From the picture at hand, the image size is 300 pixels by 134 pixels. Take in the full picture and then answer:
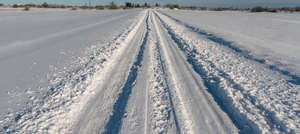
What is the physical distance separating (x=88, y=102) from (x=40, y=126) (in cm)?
87

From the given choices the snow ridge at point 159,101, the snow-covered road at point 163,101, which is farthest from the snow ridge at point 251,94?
the snow ridge at point 159,101

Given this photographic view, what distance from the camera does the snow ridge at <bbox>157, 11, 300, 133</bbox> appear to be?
2660 mm

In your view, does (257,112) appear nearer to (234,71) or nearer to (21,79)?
(234,71)

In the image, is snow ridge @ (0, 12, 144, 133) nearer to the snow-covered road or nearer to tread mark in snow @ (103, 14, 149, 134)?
the snow-covered road

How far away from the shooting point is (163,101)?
321 centimetres

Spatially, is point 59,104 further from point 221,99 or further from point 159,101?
point 221,99

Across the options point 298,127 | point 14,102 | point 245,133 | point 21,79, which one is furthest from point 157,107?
point 21,79

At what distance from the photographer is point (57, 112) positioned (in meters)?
2.82

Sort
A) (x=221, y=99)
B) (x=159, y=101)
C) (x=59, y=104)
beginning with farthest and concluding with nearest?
1. (x=221, y=99)
2. (x=159, y=101)
3. (x=59, y=104)

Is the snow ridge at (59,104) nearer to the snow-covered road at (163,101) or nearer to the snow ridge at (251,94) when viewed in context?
the snow-covered road at (163,101)

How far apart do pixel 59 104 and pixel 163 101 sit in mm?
1905

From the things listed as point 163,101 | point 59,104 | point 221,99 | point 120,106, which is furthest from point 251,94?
point 59,104

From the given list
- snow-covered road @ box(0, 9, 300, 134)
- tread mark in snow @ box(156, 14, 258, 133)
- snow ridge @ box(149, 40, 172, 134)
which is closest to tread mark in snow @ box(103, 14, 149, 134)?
snow-covered road @ box(0, 9, 300, 134)

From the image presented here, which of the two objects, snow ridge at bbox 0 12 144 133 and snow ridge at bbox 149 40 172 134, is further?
snow ridge at bbox 149 40 172 134
